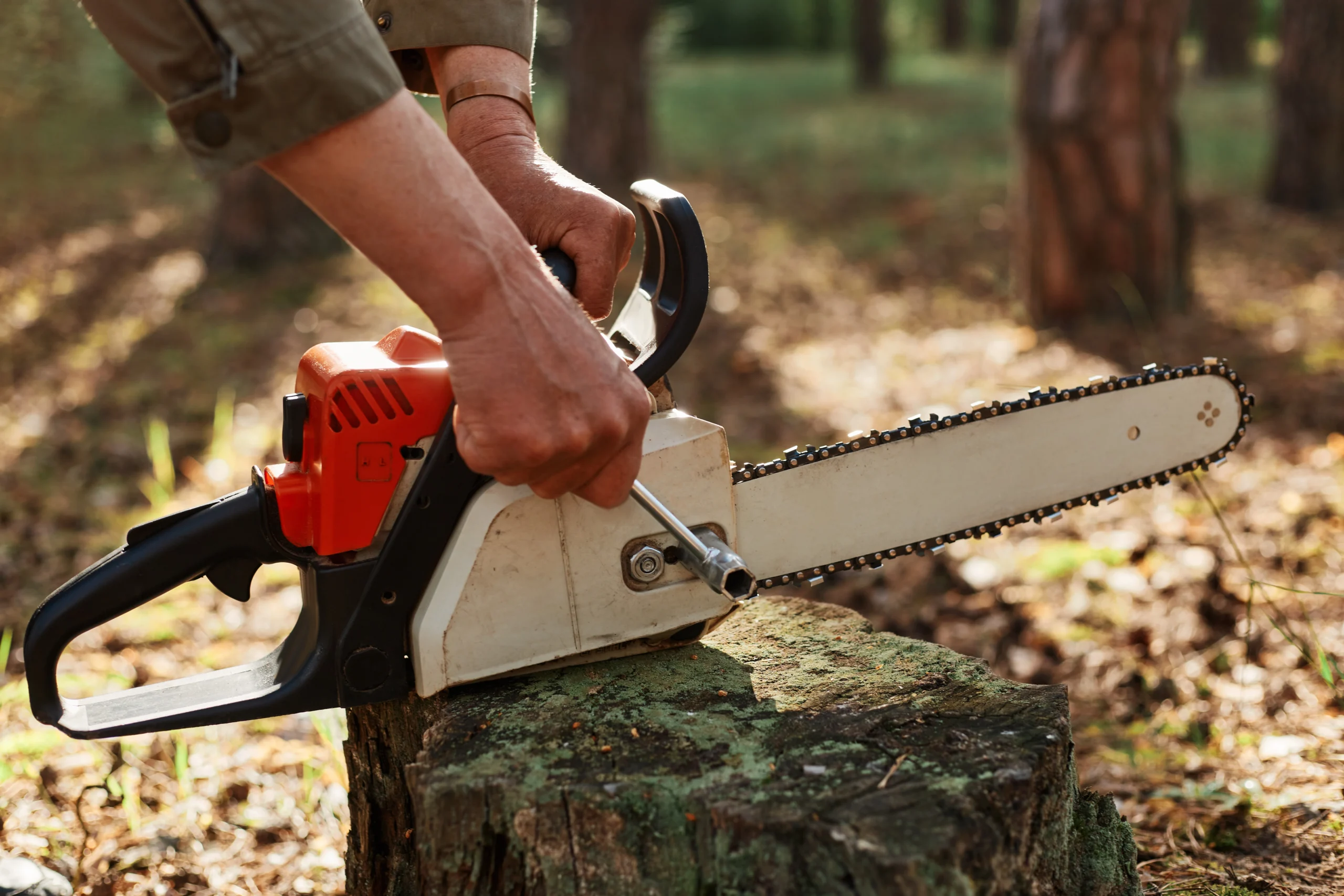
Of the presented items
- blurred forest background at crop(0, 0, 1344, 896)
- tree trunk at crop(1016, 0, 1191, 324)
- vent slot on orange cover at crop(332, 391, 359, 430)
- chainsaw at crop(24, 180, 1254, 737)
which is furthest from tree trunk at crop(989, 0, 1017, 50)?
vent slot on orange cover at crop(332, 391, 359, 430)

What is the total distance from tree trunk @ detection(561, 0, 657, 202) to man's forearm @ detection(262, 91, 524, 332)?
22.0ft

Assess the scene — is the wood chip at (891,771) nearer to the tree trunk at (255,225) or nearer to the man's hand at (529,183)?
the man's hand at (529,183)

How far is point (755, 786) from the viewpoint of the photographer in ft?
4.47

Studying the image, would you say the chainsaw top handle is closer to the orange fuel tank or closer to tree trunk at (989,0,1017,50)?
the orange fuel tank

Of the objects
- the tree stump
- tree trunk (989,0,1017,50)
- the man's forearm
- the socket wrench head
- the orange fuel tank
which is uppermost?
the man's forearm

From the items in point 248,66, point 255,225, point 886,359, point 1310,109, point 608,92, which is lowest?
point 1310,109

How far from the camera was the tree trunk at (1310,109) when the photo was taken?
7594 mm

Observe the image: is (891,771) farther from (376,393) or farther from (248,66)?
(248,66)

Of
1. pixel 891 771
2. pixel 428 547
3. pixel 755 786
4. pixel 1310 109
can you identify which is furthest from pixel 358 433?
pixel 1310 109

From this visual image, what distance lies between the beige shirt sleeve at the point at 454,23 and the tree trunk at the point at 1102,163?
412 cm

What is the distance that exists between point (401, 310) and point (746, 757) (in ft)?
17.4

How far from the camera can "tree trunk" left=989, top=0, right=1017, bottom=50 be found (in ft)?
61.8

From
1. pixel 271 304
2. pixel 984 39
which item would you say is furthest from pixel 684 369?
pixel 984 39

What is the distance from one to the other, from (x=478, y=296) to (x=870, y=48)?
575 inches
